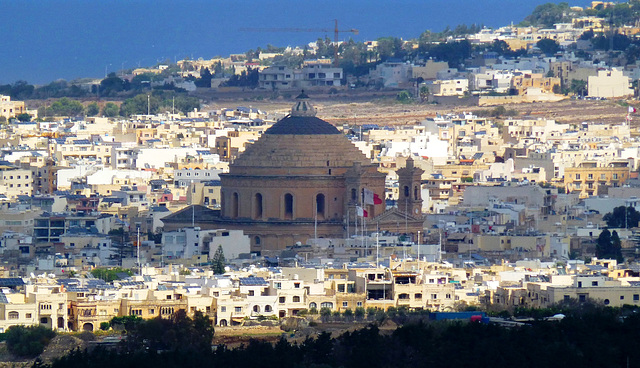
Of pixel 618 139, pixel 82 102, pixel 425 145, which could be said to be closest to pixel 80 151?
pixel 425 145

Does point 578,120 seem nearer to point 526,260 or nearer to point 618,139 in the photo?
point 618,139

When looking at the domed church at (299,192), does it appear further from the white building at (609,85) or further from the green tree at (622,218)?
the white building at (609,85)

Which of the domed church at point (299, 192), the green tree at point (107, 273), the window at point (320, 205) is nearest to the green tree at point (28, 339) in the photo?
the green tree at point (107, 273)

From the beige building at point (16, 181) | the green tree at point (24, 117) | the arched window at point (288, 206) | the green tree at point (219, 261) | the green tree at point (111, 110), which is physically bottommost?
the green tree at point (219, 261)

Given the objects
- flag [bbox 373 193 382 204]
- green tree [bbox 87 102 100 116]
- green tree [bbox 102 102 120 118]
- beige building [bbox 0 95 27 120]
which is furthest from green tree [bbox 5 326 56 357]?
green tree [bbox 87 102 100 116]

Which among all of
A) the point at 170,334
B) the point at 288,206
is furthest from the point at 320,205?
the point at 170,334

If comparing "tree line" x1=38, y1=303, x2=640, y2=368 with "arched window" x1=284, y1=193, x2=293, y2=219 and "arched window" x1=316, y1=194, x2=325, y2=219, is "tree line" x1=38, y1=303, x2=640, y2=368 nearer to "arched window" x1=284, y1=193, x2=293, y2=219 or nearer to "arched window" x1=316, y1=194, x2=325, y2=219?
"arched window" x1=284, y1=193, x2=293, y2=219

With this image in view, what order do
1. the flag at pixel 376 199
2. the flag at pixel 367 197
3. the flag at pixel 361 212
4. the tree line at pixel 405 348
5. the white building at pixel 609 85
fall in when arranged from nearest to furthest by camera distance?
the tree line at pixel 405 348 → the flag at pixel 361 212 → the flag at pixel 367 197 → the flag at pixel 376 199 → the white building at pixel 609 85
